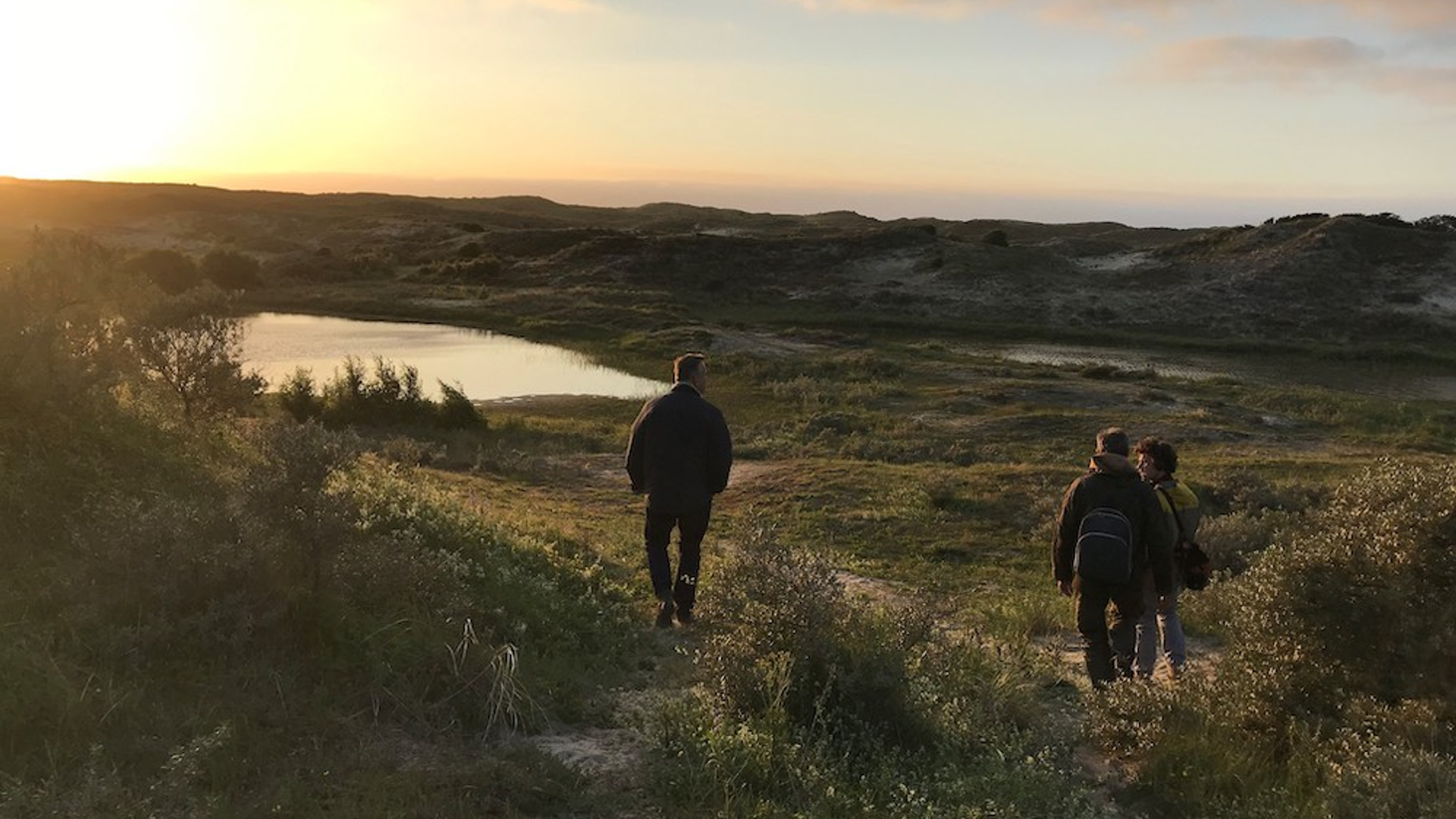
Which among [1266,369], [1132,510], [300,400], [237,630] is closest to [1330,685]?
[1132,510]

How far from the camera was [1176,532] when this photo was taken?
6.61m

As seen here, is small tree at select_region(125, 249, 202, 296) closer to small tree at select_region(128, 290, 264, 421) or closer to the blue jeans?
small tree at select_region(128, 290, 264, 421)

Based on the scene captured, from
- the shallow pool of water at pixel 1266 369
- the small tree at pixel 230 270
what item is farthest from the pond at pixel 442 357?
the shallow pool of water at pixel 1266 369

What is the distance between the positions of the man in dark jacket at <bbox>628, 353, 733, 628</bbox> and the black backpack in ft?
8.82

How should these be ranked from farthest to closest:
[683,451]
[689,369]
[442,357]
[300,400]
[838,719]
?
[442,357], [300,400], [689,369], [683,451], [838,719]

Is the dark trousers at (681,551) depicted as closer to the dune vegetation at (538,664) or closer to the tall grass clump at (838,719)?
the dune vegetation at (538,664)

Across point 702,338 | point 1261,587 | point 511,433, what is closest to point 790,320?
point 702,338

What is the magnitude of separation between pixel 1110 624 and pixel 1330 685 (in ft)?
5.26

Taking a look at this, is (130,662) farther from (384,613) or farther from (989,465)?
(989,465)

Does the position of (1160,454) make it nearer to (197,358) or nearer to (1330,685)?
(1330,685)

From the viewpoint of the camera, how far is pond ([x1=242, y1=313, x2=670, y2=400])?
106 ft

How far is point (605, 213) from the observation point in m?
178

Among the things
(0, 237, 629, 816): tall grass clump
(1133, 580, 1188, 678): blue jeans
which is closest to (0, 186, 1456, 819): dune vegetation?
(0, 237, 629, 816): tall grass clump

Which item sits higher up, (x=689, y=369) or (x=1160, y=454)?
(x=689, y=369)
